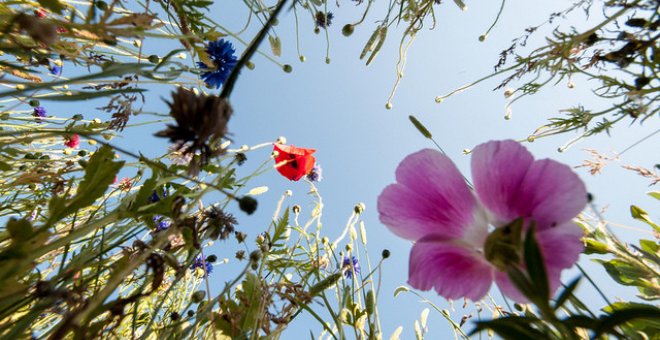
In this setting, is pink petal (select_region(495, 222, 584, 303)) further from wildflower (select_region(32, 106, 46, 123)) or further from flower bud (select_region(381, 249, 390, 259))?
wildflower (select_region(32, 106, 46, 123))

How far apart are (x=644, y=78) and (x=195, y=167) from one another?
0.90 meters

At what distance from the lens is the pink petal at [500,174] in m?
0.43

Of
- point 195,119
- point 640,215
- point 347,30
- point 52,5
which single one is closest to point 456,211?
point 195,119

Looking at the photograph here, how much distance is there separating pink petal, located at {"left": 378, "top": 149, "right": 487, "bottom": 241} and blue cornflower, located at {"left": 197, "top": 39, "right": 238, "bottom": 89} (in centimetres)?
82

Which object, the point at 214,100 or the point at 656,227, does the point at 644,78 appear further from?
the point at 214,100

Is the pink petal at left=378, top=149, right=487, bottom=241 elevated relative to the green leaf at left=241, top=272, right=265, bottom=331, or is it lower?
lower

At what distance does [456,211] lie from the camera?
465 mm

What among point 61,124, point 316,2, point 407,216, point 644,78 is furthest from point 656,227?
point 61,124

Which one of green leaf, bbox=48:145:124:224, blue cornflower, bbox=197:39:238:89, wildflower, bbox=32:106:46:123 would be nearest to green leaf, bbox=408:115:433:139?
green leaf, bbox=48:145:124:224

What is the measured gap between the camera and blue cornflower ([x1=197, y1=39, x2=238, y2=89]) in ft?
3.71

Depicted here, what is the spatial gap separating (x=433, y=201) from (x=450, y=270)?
9 cm

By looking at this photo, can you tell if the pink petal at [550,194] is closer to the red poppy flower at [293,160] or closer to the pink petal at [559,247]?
the pink petal at [559,247]

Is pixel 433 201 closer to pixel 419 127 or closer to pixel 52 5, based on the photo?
pixel 419 127

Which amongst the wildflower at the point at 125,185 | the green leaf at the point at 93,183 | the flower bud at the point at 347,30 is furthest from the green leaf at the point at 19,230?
the flower bud at the point at 347,30
